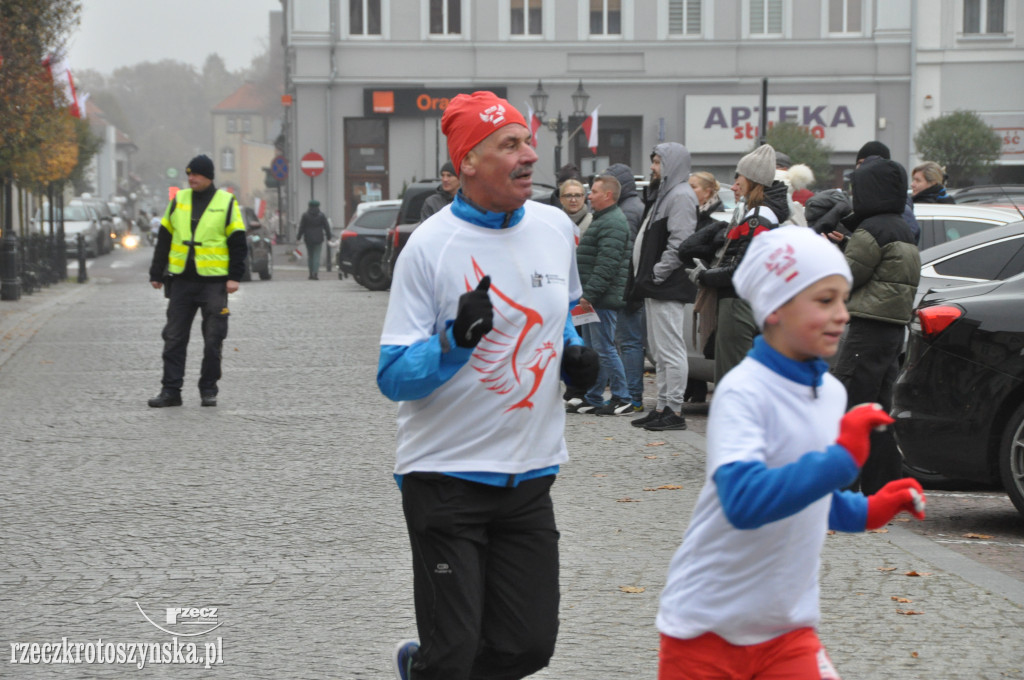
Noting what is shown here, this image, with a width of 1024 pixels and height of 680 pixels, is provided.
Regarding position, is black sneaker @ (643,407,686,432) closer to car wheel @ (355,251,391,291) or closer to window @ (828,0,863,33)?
car wheel @ (355,251,391,291)

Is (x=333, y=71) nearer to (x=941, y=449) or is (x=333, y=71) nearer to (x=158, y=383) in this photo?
(x=158, y=383)

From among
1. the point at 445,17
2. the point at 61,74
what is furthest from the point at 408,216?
the point at 445,17

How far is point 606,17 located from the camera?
141 feet

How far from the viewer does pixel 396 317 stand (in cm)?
359

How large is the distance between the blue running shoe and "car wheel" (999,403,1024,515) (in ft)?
13.5

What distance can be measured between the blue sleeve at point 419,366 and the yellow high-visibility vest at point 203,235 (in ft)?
26.3

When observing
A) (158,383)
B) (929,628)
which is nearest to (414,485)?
(929,628)

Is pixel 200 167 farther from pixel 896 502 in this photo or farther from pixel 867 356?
pixel 896 502

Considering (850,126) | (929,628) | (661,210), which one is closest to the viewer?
(929,628)

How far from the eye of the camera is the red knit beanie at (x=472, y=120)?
3.73 m

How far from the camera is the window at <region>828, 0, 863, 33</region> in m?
42.6

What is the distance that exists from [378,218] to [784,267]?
80.2 feet

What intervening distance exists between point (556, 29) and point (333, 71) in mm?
6956

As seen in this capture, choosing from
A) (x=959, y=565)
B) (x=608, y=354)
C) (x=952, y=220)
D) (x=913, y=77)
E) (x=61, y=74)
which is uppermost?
(x=913, y=77)
